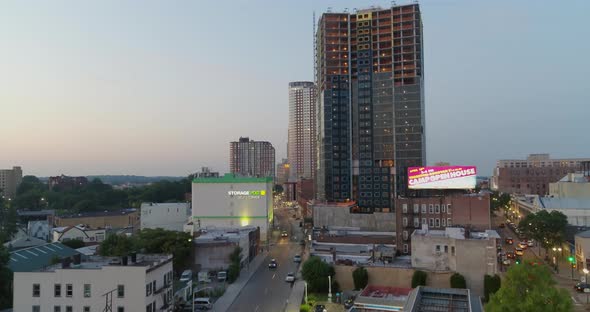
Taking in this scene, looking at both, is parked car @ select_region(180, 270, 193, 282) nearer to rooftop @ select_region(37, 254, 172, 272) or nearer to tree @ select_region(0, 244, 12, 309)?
rooftop @ select_region(37, 254, 172, 272)

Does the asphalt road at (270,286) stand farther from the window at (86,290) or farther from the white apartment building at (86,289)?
the window at (86,290)

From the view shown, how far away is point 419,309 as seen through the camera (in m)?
32.4

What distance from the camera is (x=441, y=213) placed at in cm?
6406

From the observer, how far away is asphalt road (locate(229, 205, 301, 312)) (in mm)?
43594

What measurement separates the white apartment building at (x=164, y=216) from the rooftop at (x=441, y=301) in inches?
2661

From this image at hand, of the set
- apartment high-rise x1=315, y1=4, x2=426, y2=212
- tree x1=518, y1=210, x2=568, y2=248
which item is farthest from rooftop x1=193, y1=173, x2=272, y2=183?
tree x1=518, y1=210, x2=568, y2=248

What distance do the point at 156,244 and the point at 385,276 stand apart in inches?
1118

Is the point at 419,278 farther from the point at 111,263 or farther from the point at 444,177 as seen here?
the point at 111,263

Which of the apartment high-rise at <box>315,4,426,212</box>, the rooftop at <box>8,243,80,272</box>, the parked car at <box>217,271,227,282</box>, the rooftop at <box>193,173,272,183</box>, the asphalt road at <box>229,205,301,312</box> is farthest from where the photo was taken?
the apartment high-rise at <box>315,4,426,212</box>

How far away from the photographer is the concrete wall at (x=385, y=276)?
157 ft

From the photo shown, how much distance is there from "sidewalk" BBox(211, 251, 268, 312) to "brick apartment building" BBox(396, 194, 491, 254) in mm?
21985

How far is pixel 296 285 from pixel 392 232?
41.7 metres

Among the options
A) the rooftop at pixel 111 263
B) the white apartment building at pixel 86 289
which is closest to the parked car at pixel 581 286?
the rooftop at pixel 111 263

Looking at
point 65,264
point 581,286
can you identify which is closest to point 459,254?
point 581,286
